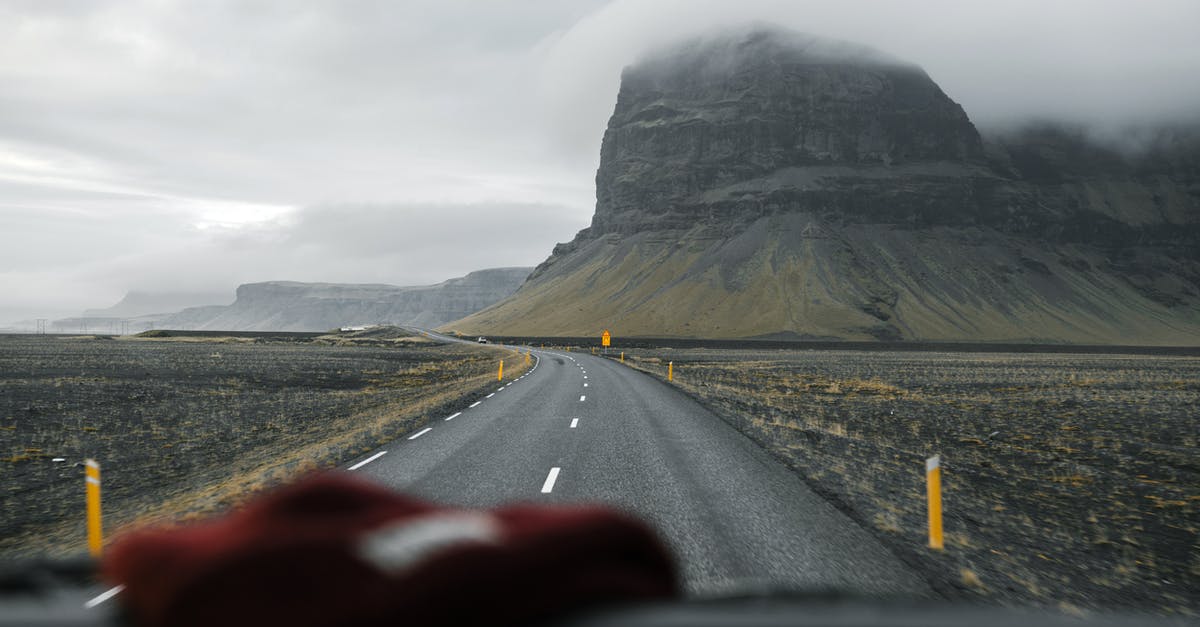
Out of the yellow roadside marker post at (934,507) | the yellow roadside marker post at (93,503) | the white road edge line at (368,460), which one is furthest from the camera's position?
the white road edge line at (368,460)

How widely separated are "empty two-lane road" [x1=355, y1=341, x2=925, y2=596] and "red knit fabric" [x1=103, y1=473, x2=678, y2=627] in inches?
30.0

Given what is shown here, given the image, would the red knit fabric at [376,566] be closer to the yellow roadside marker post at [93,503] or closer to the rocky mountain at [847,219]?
the yellow roadside marker post at [93,503]

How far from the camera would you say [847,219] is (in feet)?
514

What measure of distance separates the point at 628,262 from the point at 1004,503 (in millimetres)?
150918

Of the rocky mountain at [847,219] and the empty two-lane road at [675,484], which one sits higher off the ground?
the rocky mountain at [847,219]

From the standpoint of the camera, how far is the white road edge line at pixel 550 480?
8.44 m

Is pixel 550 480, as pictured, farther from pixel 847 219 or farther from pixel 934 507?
pixel 847 219

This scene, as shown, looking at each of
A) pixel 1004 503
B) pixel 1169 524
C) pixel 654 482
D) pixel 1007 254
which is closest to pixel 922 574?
pixel 654 482

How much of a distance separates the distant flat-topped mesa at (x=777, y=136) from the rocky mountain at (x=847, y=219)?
1.77 ft

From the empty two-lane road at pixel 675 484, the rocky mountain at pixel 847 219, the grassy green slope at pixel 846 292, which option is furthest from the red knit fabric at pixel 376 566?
the rocky mountain at pixel 847 219

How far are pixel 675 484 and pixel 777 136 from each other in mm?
176570

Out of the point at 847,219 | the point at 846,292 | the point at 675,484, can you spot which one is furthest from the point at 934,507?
the point at 847,219

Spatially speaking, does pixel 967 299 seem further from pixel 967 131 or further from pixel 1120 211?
pixel 1120 211

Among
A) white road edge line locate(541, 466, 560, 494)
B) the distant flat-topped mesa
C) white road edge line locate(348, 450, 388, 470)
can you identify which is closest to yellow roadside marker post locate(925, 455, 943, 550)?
white road edge line locate(541, 466, 560, 494)
